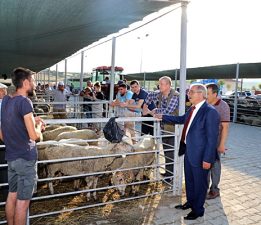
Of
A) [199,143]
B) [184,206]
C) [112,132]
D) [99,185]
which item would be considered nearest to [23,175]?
[112,132]

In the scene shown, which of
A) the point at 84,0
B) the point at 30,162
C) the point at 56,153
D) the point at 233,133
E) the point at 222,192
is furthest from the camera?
the point at 233,133

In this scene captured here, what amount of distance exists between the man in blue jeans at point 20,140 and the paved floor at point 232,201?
1824mm

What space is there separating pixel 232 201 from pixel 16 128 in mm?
3699

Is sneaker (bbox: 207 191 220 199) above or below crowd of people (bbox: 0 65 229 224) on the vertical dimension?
below

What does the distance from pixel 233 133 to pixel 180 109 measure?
26.1 ft

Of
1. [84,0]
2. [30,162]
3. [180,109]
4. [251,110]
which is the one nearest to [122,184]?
[180,109]

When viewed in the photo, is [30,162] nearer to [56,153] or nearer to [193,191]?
[56,153]

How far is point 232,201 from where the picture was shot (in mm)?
5137

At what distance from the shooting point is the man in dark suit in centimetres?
413

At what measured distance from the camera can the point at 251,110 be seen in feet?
52.0

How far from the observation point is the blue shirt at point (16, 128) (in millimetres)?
3018

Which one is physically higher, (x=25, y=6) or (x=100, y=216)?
(x=25, y=6)

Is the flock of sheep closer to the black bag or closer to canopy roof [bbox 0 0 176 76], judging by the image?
the black bag

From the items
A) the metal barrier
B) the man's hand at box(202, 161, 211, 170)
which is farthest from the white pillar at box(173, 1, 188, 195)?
the metal barrier
